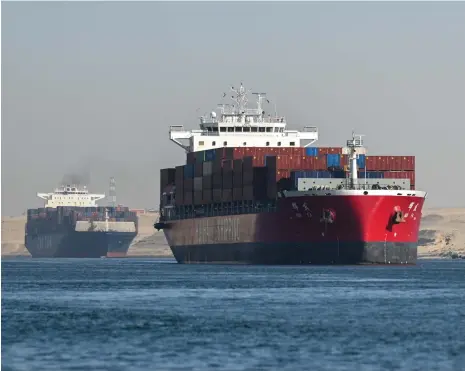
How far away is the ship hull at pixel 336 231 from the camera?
364ft

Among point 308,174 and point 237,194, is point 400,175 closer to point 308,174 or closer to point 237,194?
point 308,174

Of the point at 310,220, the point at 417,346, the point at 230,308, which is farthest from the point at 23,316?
the point at 310,220

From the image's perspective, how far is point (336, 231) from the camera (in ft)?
368

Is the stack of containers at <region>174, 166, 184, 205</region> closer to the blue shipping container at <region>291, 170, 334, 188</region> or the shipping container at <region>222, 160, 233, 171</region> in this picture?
the shipping container at <region>222, 160, 233, 171</region>

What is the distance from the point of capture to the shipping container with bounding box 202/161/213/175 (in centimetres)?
12950

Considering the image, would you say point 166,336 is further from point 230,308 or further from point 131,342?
point 230,308

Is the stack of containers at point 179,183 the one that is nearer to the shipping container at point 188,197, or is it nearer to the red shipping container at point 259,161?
the shipping container at point 188,197

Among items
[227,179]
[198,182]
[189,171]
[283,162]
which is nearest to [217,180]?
[227,179]

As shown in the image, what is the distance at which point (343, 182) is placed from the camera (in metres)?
114

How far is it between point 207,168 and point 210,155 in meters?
1.25

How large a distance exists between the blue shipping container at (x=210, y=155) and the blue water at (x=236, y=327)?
4837 centimetres

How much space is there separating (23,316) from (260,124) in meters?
85.2

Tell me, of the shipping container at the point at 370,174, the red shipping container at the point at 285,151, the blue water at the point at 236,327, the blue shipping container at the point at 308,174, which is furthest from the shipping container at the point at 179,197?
the blue water at the point at 236,327

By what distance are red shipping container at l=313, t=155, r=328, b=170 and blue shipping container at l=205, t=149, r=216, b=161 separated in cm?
1427
